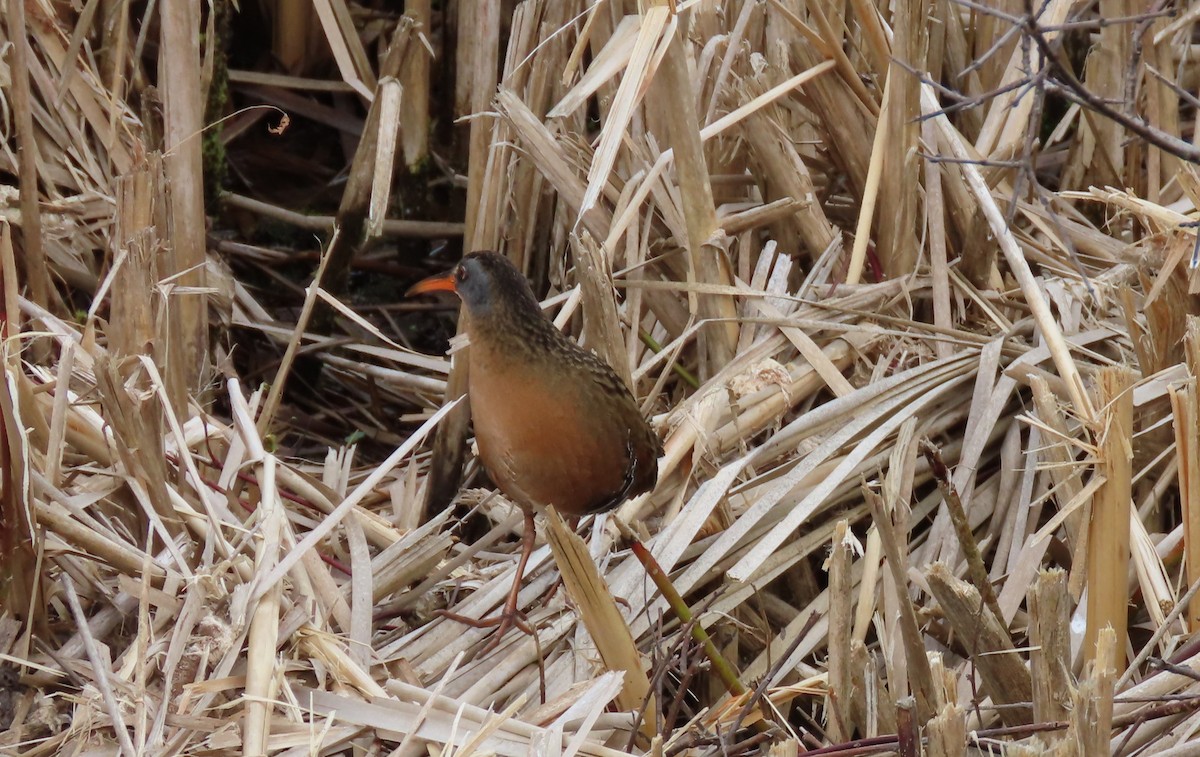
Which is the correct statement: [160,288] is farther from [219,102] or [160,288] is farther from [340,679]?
[219,102]

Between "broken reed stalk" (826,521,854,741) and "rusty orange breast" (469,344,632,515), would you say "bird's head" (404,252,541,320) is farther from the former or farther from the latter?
"broken reed stalk" (826,521,854,741)

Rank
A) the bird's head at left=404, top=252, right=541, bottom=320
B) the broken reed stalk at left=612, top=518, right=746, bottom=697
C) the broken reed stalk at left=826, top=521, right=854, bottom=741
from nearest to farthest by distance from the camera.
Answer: the broken reed stalk at left=826, top=521, right=854, bottom=741
the broken reed stalk at left=612, top=518, right=746, bottom=697
the bird's head at left=404, top=252, right=541, bottom=320

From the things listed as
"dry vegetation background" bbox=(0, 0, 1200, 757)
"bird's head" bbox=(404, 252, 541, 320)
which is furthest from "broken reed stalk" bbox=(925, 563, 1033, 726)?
"bird's head" bbox=(404, 252, 541, 320)

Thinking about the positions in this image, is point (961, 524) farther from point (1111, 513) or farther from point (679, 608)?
point (679, 608)

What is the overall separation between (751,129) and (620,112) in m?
0.89

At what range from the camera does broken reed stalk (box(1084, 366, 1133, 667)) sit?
1912mm

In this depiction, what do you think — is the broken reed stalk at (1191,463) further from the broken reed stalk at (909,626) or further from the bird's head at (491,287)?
the bird's head at (491,287)

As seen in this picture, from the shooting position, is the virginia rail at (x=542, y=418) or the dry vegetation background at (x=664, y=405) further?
the virginia rail at (x=542, y=418)

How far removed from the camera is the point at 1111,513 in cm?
196

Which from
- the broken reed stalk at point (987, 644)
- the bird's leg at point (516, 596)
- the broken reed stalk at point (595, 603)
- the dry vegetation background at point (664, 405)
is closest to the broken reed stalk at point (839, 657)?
the dry vegetation background at point (664, 405)

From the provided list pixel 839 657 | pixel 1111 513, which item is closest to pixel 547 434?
pixel 839 657

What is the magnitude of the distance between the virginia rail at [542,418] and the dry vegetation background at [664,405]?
0.48 ft

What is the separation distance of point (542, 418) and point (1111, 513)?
3.12ft

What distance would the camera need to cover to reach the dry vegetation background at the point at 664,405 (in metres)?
1.94
